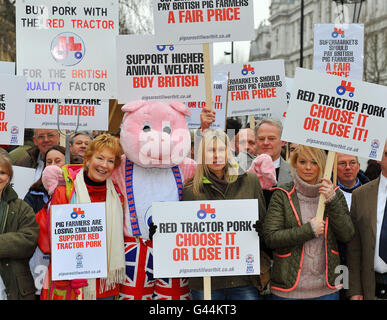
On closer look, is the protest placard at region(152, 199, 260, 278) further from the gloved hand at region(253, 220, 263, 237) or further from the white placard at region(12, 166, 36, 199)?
the white placard at region(12, 166, 36, 199)

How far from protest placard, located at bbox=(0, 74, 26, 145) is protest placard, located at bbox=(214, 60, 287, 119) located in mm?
2902

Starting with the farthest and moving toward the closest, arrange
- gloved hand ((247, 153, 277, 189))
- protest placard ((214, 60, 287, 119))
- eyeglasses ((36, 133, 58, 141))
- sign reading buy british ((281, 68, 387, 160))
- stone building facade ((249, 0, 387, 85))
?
stone building facade ((249, 0, 387, 85)) < protest placard ((214, 60, 287, 119)) < eyeglasses ((36, 133, 58, 141)) < gloved hand ((247, 153, 277, 189)) < sign reading buy british ((281, 68, 387, 160))

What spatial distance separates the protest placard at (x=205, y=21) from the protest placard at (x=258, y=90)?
7.86 feet

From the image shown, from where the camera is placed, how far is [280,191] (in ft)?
13.5

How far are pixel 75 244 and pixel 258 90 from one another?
3804 mm

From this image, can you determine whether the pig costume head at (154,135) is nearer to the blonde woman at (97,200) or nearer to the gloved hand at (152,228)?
the blonde woman at (97,200)

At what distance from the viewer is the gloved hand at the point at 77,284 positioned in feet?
13.0

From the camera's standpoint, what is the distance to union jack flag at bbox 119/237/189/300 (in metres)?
4.24

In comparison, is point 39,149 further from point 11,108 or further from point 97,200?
point 97,200

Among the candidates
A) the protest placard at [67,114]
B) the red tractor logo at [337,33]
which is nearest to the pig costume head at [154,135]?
the protest placard at [67,114]

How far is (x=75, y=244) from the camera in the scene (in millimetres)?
3984

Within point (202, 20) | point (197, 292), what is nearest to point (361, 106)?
point (202, 20)

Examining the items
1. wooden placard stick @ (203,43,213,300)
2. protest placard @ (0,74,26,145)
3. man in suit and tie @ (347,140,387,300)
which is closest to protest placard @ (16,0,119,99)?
protest placard @ (0,74,26,145)

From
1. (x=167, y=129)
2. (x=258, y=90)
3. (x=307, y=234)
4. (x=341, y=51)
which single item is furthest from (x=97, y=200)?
(x=341, y=51)
